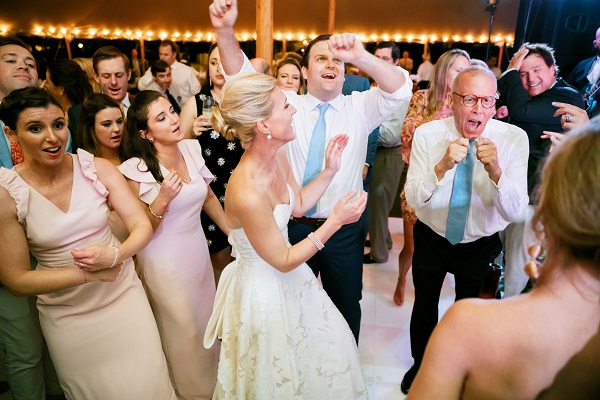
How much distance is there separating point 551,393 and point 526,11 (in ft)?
18.4

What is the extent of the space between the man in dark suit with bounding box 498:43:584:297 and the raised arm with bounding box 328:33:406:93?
1251mm

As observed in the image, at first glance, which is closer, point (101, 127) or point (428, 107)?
point (101, 127)

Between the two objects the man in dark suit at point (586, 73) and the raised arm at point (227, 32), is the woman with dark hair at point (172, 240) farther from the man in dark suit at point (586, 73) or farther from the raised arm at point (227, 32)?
the man in dark suit at point (586, 73)

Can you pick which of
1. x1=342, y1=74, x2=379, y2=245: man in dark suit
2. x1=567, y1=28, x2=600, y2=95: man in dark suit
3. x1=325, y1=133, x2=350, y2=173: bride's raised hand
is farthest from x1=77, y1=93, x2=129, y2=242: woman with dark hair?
x1=567, y1=28, x2=600, y2=95: man in dark suit

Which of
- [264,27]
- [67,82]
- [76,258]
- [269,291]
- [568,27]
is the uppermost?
[568,27]

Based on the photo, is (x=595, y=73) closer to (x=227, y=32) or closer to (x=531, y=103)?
(x=531, y=103)

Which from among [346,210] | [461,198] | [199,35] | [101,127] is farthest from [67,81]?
[199,35]

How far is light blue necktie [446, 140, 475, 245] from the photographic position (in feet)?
6.37

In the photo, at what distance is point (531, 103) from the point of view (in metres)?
2.71

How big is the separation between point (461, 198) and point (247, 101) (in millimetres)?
1101

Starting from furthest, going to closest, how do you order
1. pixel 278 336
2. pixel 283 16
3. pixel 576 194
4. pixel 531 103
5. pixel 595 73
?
pixel 283 16, pixel 595 73, pixel 531 103, pixel 278 336, pixel 576 194

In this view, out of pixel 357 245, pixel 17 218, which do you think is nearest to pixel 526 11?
pixel 357 245

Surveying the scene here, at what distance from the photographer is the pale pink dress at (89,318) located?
1646 millimetres

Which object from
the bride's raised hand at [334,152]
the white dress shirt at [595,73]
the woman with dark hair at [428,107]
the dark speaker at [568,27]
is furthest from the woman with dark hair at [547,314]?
the dark speaker at [568,27]
